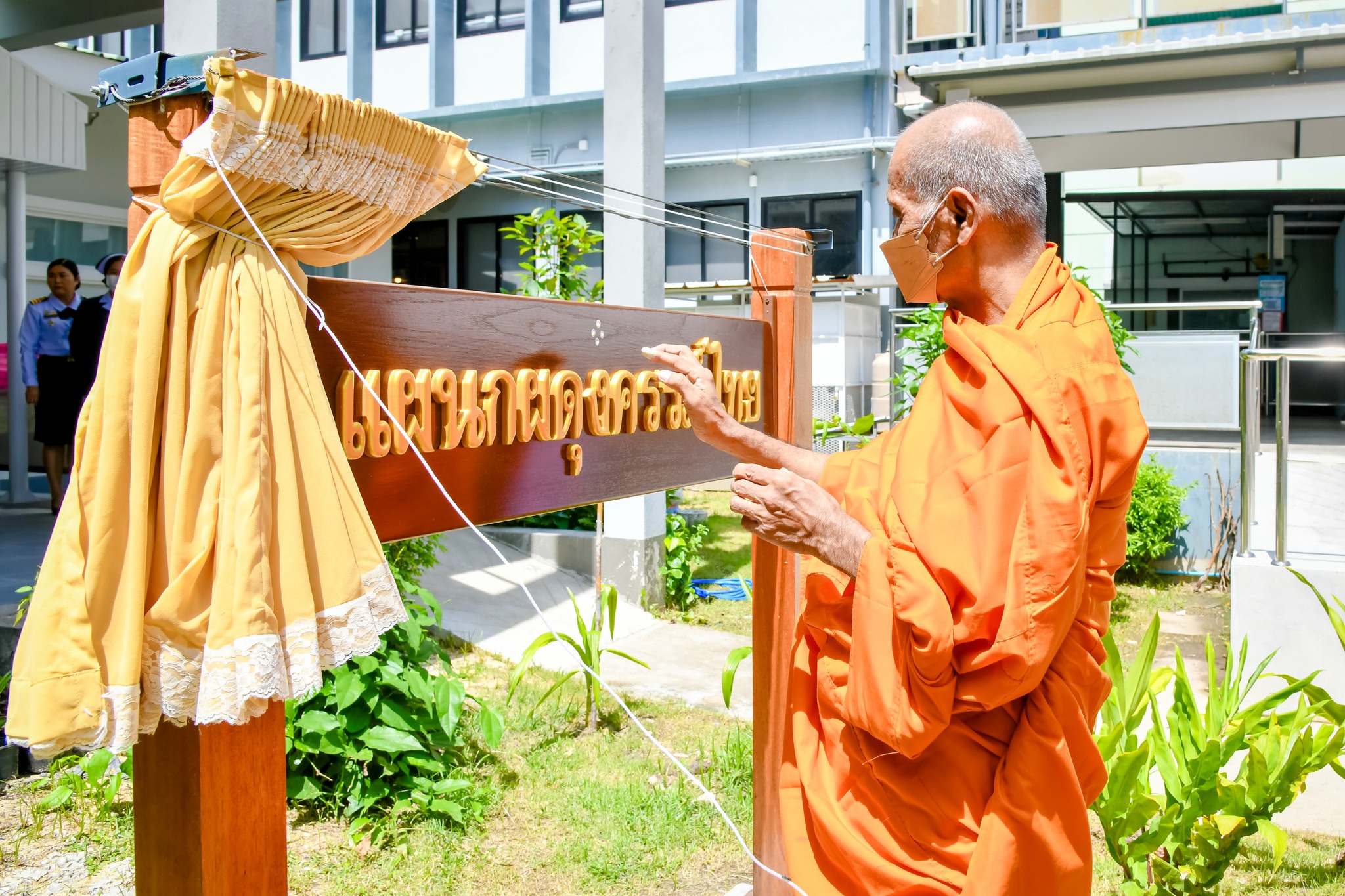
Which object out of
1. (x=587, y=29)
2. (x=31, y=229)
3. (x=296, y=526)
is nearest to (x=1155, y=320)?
(x=587, y=29)

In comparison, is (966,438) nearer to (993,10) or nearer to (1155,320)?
(993,10)

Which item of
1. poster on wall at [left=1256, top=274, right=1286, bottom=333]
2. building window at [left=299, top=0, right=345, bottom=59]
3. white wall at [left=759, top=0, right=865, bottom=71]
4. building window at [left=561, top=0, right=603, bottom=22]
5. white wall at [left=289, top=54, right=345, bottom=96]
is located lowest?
poster on wall at [left=1256, top=274, right=1286, bottom=333]

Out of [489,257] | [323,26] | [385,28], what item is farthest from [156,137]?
[323,26]

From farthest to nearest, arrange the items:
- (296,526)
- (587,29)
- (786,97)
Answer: (587,29) < (786,97) < (296,526)

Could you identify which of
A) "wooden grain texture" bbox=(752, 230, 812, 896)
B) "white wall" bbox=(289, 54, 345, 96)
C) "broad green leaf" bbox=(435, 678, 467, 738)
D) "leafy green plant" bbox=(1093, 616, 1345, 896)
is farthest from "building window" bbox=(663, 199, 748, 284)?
"leafy green plant" bbox=(1093, 616, 1345, 896)

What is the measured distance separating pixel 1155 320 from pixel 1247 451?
10314mm

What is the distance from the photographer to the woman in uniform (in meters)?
6.81

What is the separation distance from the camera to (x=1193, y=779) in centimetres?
290

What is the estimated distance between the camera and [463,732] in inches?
166

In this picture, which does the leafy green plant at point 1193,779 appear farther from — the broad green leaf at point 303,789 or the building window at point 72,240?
the building window at point 72,240

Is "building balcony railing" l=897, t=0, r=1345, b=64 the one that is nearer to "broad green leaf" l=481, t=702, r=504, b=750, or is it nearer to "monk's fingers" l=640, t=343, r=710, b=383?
"broad green leaf" l=481, t=702, r=504, b=750

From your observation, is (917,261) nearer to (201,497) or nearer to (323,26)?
(201,497)

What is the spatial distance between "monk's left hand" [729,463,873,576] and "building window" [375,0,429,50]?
15.4 metres

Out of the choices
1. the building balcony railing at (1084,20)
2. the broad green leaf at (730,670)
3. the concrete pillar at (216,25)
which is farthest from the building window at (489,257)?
the concrete pillar at (216,25)
